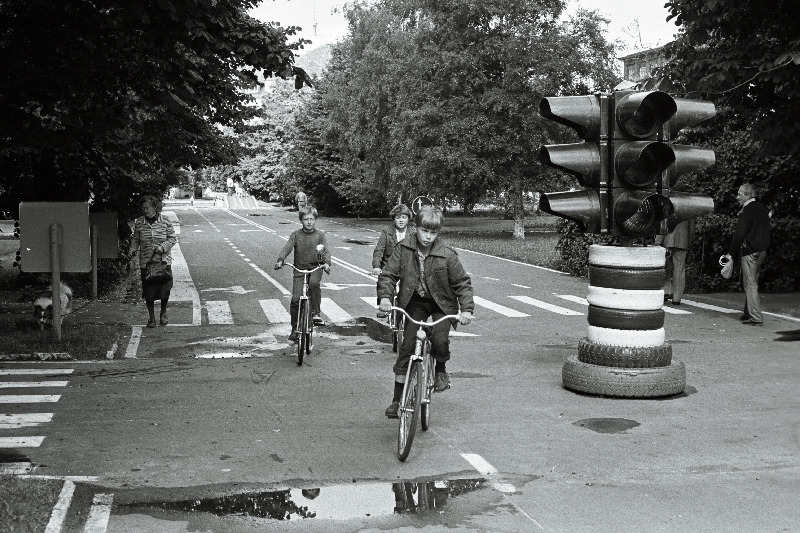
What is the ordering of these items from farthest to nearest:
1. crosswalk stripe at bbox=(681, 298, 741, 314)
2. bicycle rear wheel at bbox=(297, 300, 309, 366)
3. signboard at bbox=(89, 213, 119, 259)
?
1. signboard at bbox=(89, 213, 119, 259)
2. crosswalk stripe at bbox=(681, 298, 741, 314)
3. bicycle rear wheel at bbox=(297, 300, 309, 366)

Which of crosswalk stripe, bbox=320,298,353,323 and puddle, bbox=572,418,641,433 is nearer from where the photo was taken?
puddle, bbox=572,418,641,433

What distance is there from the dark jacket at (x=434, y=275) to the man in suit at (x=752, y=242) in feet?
27.7

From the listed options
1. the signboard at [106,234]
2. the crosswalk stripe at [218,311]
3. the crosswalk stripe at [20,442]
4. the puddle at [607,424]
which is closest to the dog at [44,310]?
the crosswalk stripe at [218,311]

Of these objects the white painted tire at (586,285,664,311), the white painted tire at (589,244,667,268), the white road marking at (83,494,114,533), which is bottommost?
the white road marking at (83,494,114,533)

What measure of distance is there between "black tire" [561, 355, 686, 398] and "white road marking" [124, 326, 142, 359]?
6025mm

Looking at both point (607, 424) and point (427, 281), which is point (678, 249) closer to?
point (607, 424)

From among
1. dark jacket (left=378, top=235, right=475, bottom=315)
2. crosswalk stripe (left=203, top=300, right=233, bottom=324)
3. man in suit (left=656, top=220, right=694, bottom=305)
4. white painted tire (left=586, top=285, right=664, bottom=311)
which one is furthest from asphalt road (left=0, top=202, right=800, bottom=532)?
man in suit (left=656, top=220, right=694, bottom=305)

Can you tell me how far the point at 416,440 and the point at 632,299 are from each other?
3.07 metres

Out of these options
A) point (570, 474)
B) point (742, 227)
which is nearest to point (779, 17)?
point (742, 227)

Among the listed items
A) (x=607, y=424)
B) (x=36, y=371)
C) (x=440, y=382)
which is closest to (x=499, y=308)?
(x=36, y=371)

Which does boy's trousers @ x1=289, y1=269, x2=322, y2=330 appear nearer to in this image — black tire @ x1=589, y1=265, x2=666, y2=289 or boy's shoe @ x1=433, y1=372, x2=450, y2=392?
black tire @ x1=589, y1=265, x2=666, y2=289

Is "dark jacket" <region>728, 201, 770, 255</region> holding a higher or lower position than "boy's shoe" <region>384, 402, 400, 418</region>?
higher

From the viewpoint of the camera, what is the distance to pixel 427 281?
8125mm

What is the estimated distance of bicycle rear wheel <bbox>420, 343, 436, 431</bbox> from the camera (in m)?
7.96
